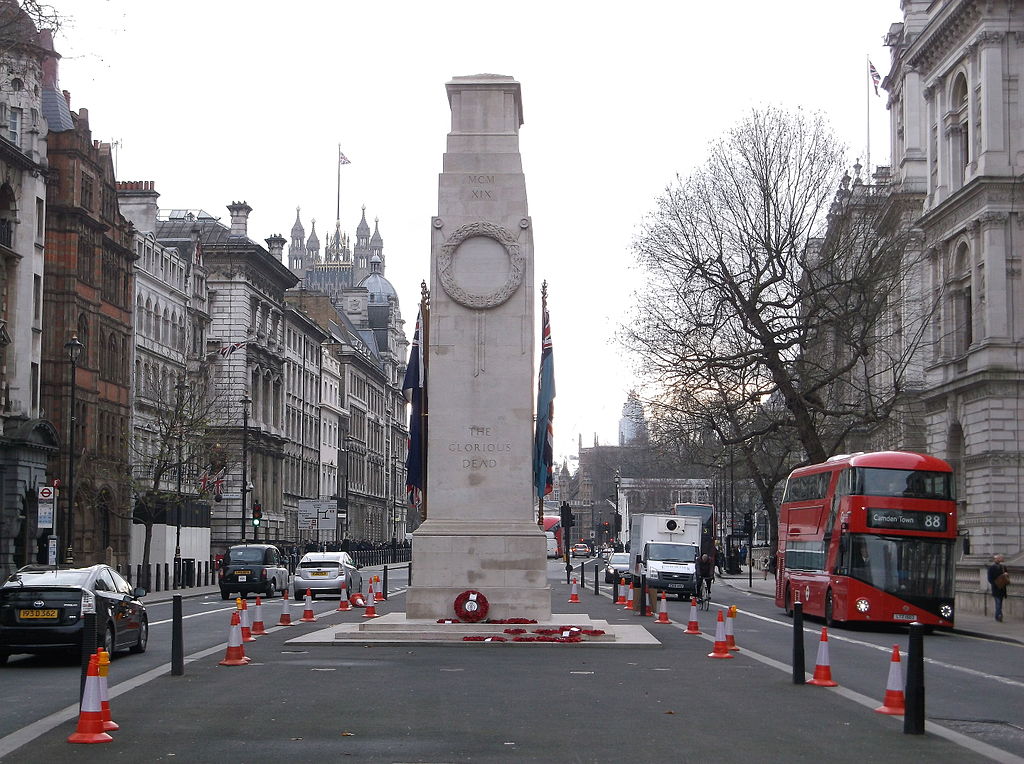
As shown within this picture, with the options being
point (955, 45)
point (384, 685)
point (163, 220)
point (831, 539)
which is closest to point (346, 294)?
point (163, 220)

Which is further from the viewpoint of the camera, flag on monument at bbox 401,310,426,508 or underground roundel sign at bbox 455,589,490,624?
flag on monument at bbox 401,310,426,508

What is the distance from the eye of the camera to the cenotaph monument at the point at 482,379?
26.6 m

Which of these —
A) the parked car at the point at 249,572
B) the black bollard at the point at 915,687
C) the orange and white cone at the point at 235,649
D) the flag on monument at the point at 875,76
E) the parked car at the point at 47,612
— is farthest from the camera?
the flag on monument at the point at 875,76

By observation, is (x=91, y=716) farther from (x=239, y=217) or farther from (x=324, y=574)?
(x=239, y=217)

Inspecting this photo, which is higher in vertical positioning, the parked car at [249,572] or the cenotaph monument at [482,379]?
the cenotaph monument at [482,379]

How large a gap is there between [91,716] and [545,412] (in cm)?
1706

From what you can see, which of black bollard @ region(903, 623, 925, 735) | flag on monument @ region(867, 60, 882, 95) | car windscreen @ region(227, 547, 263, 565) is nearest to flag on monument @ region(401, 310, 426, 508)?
black bollard @ region(903, 623, 925, 735)

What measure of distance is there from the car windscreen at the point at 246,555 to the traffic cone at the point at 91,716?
36.0m

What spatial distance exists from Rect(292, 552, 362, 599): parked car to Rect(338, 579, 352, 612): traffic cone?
117 millimetres

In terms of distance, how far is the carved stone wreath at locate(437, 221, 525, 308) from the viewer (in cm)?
2753

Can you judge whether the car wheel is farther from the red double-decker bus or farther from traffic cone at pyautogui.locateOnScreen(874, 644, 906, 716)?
the red double-decker bus

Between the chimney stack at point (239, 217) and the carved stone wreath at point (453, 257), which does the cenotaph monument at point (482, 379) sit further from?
the chimney stack at point (239, 217)

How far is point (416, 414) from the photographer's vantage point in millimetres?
29234

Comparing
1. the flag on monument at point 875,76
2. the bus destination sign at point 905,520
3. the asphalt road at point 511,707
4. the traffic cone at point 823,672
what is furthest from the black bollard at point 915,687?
the flag on monument at point 875,76
